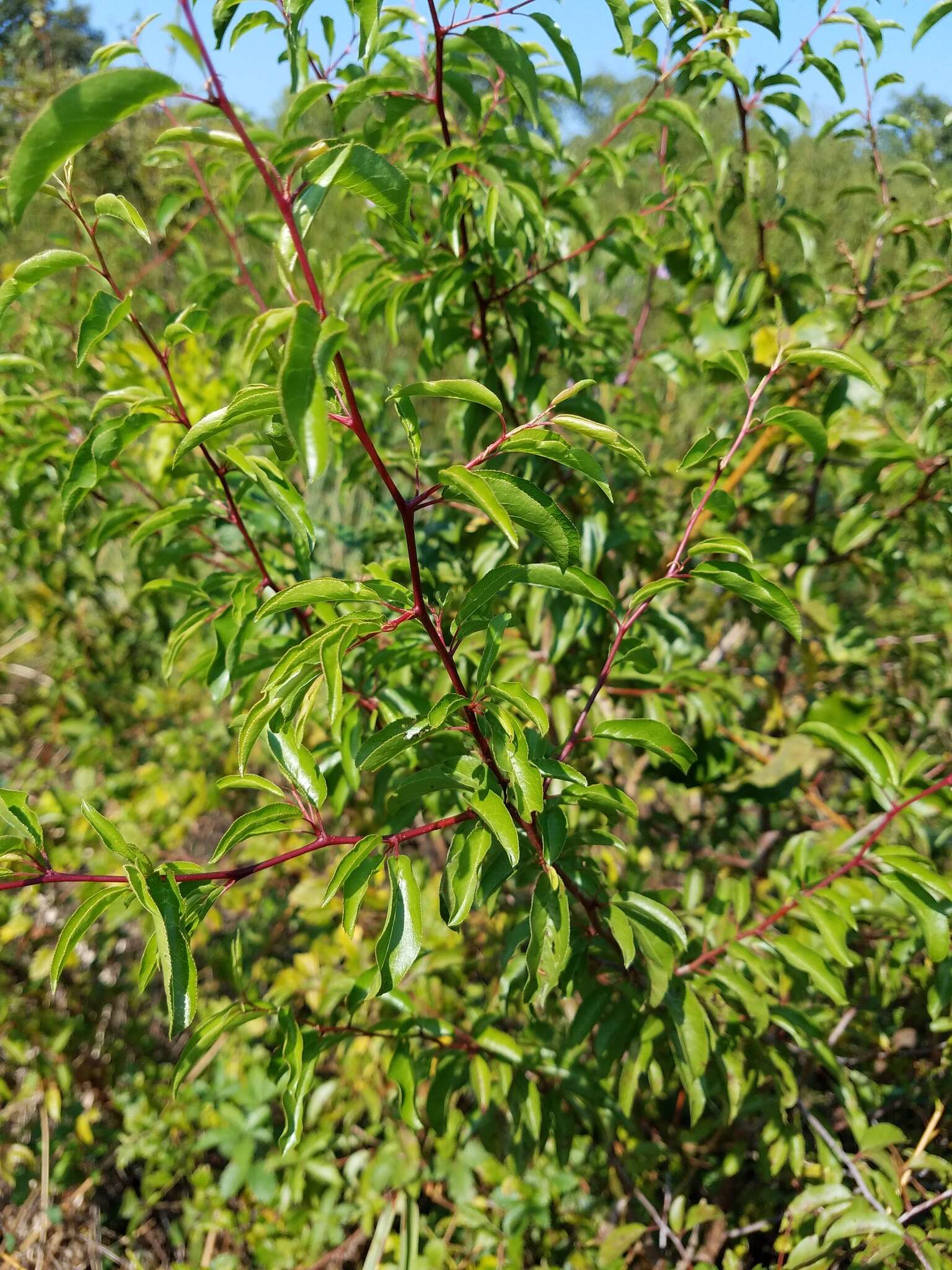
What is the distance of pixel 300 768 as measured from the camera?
81 cm

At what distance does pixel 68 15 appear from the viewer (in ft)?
16.1

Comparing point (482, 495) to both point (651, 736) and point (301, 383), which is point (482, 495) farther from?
point (651, 736)

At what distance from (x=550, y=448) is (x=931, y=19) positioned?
3.64 feet

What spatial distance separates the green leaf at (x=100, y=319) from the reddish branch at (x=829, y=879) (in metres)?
1.07

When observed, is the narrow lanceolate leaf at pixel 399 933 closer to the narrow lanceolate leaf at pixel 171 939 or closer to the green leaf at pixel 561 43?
the narrow lanceolate leaf at pixel 171 939

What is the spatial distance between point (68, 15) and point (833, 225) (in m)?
6.21

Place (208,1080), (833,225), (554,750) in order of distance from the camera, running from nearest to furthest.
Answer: (554,750)
(208,1080)
(833,225)

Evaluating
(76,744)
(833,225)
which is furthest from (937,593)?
(833,225)

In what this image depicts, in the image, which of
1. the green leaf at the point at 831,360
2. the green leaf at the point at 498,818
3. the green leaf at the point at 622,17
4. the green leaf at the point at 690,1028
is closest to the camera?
the green leaf at the point at 498,818

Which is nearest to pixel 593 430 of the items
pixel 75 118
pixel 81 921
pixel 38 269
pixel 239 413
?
pixel 239 413

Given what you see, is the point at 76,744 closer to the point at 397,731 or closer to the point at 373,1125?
the point at 373,1125

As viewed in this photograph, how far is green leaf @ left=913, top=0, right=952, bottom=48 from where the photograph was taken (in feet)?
3.91

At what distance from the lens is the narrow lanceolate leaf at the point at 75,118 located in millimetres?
482

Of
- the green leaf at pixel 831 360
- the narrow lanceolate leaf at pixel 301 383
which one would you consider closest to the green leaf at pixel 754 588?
the green leaf at pixel 831 360
